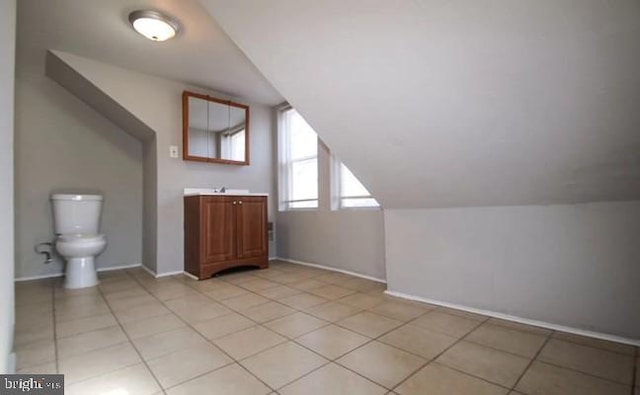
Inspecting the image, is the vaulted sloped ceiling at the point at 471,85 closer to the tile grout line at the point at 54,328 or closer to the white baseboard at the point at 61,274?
the tile grout line at the point at 54,328

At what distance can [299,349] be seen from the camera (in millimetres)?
1487

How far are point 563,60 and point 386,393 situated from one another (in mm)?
1372

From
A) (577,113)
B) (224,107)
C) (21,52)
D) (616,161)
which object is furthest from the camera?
(224,107)

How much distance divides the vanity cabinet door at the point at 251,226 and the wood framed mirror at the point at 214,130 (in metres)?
0.61

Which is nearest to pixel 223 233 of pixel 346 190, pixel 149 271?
pixel 149 271

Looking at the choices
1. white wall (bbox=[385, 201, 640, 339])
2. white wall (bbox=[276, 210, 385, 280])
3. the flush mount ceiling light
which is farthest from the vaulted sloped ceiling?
white wall (bbox=[276, 210, 385, 280])

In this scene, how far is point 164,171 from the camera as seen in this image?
10.3 feet

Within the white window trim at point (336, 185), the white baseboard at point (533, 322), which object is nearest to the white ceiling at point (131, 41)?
the white window trim at point (336, 185)

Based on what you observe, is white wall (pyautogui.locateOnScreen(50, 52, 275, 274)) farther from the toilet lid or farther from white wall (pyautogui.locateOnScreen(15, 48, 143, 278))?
the toilet lid

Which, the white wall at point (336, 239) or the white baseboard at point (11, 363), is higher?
the white wall at point (336, 239)

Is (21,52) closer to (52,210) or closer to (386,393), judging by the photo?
(52,210)

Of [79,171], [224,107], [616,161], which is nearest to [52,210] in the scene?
[79,171]

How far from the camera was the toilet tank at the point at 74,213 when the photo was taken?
9.15ft

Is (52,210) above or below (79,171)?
below
